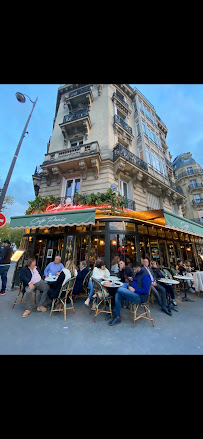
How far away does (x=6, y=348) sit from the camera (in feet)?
9.27

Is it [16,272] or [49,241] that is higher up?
[49,241]

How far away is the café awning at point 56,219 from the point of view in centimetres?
600

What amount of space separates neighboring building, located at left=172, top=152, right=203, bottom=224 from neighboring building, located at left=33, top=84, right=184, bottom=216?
12020 mm

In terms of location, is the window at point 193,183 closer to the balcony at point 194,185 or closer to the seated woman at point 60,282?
the balcony at point 194,185

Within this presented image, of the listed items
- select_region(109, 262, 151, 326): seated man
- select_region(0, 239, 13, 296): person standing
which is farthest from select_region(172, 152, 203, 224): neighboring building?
select_region(0, 239, 13, 296): person standing

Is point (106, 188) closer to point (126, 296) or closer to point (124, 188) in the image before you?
point (124, 188)

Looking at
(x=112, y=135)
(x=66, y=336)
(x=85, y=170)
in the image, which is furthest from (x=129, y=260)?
(x=112, y=135)

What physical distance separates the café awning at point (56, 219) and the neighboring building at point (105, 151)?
3.24 metres

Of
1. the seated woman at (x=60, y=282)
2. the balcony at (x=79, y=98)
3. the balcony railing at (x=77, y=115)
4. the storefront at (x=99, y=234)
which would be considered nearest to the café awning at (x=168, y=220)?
the storefront at (x=99, y=234)

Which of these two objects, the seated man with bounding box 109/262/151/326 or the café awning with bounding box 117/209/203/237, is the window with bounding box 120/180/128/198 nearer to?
the café awning with bounding box 117/209/203/237

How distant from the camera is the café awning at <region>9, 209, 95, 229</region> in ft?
19.7
